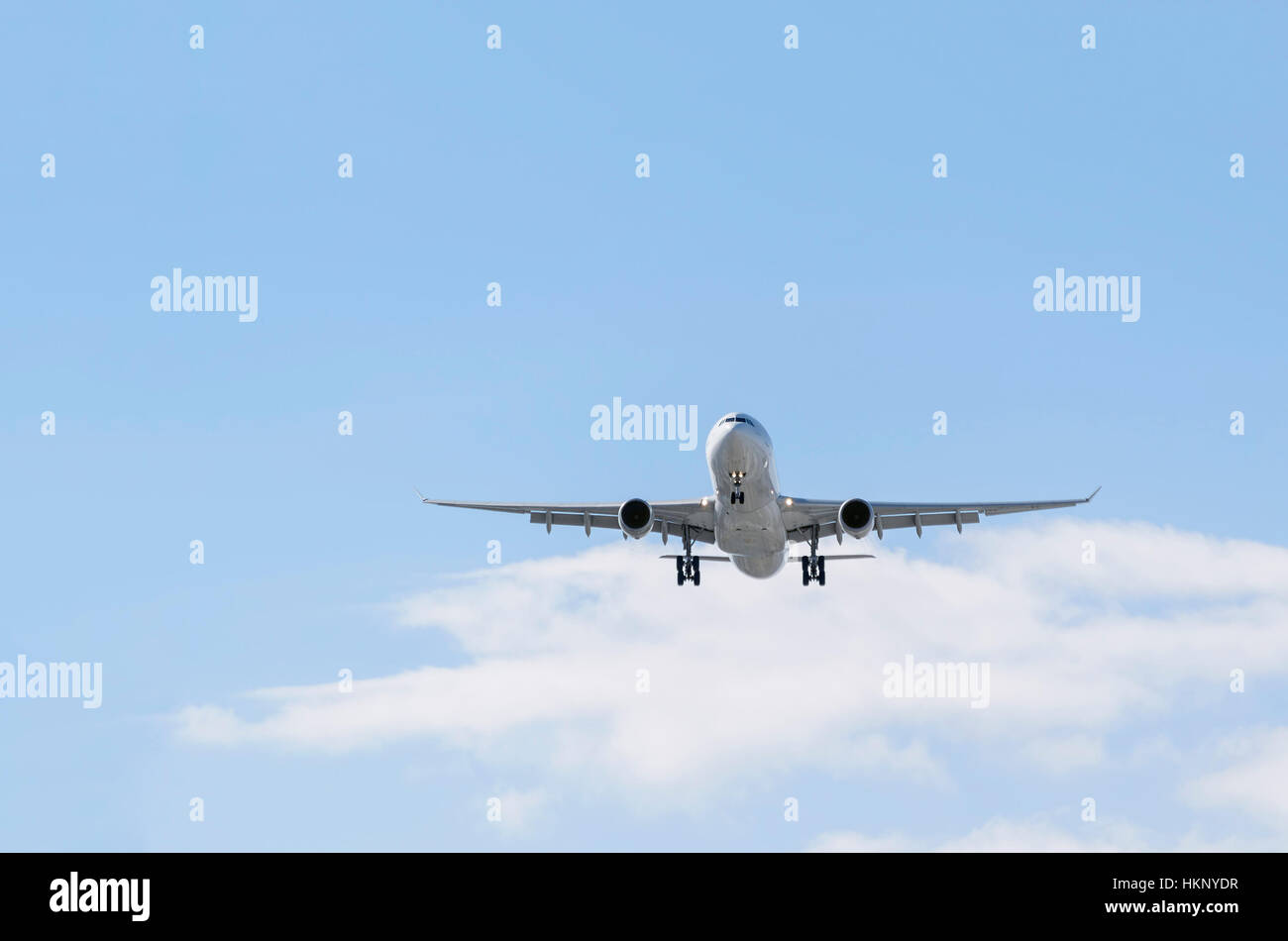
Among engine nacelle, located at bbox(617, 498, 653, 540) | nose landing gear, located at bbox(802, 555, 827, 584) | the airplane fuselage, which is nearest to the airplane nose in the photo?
the airplane fuselage

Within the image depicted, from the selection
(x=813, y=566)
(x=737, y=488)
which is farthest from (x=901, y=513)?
(x=737, y=488)

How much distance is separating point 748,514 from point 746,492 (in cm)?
105

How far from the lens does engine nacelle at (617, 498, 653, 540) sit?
45.9 meters

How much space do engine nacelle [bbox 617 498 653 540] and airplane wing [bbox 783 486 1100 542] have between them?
5120 mm

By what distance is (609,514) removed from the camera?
167 feet

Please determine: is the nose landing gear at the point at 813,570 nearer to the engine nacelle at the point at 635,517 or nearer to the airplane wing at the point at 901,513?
the airplane wing at the point at 901,513

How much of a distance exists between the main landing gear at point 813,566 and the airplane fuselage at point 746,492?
8.93ft

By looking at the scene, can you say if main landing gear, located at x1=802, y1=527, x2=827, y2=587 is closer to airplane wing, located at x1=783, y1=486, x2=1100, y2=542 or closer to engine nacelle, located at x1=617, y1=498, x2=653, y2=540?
airplane wing, located at x1=783, y1=486, x2=1100, y2=542

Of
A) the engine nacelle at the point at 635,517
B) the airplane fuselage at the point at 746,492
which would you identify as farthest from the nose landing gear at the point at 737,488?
the engine nacelle at the point at 635,517

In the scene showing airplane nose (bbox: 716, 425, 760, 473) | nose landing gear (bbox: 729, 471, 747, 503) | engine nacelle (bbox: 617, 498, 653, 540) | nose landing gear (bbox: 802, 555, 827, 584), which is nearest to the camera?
airplane nose (bbox: 716, 425, 760, 473)
